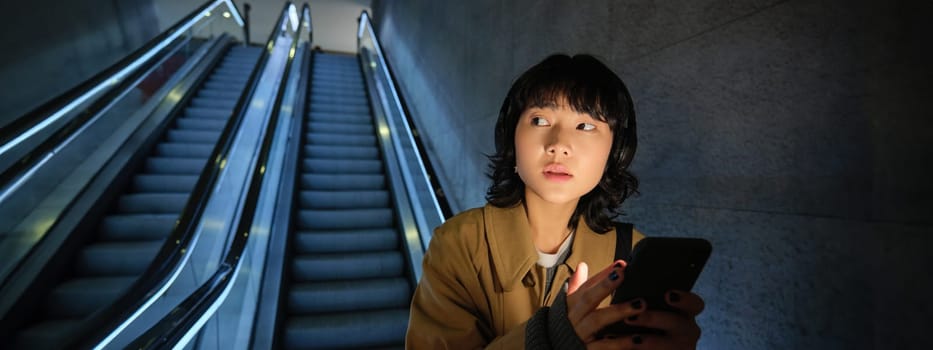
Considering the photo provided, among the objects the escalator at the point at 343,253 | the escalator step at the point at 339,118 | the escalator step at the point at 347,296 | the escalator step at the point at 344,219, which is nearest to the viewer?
the escalator at the point at 343,253

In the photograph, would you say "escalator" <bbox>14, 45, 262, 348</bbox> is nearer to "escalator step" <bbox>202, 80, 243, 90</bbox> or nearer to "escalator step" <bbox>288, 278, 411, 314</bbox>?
"escalator step" <bbox>202, 80, 243, 90</bbox>

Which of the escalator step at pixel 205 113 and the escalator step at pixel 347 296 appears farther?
the escalator step at pixel 205 113

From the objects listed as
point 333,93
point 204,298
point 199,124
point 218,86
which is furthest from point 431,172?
point 218,86

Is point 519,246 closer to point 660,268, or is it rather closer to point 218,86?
point 660,268

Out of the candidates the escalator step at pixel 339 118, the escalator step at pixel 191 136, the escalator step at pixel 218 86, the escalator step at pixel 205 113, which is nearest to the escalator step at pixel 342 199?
the escalator step at pixel 191 136

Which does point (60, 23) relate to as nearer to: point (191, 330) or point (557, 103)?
point (191, 330)

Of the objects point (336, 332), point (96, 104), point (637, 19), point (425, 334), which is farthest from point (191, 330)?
point (96, 104)

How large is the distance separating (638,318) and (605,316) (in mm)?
44

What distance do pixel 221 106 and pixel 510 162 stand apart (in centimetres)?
612

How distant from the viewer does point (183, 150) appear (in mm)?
4688

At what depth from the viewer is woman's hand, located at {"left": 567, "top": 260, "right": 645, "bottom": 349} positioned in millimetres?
593

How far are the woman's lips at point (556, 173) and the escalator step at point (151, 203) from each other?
405 centimetres

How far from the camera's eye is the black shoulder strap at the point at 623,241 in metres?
0.98

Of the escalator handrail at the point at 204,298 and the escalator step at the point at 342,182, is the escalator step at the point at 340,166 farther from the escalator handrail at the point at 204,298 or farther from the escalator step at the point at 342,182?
the escalator handrail at the point at 204,298
